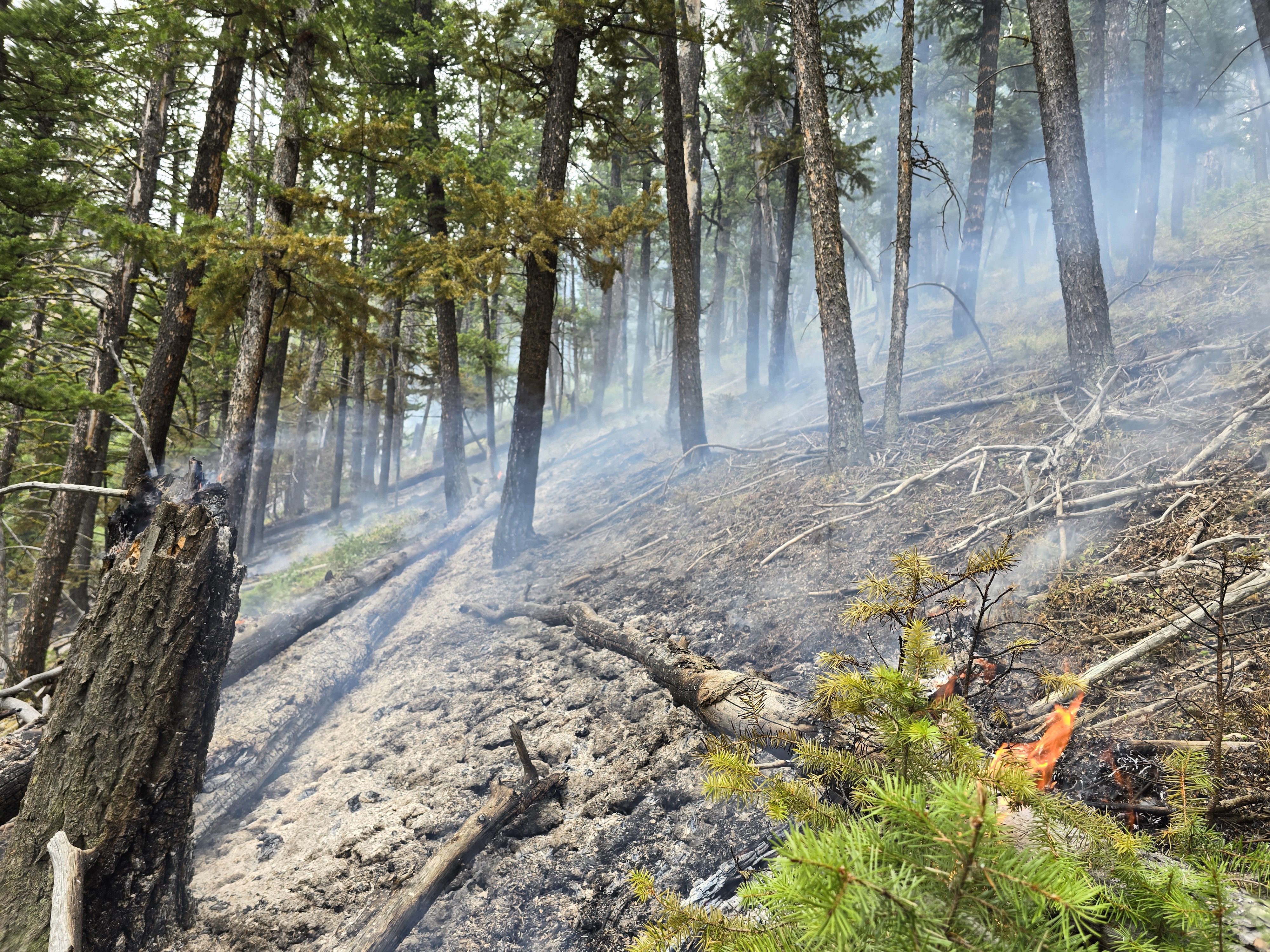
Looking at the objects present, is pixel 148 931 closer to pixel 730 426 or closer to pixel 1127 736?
pixel 1127 736

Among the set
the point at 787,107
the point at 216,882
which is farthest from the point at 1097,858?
the point at 787,107

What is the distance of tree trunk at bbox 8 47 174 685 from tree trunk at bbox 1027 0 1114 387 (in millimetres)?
11518

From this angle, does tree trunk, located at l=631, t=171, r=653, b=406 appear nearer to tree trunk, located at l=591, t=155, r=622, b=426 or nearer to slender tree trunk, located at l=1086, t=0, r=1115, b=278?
tree trunk, located at l=591, t=155, r=622, b=426

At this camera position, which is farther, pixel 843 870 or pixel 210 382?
pixel 210 382

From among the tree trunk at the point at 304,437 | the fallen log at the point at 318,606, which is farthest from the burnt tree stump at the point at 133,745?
the tree trunk at the point at 304,437

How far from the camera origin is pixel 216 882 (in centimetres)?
356

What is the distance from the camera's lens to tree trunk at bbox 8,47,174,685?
8.17 metres

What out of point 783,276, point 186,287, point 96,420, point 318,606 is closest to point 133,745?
point 318,606

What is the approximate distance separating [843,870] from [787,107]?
15338 mm

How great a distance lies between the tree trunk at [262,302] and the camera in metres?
8.29

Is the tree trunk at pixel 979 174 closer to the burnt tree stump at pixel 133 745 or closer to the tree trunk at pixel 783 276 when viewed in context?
the tree trunk at pixel 783 276

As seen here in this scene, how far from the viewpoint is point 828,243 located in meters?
7.35

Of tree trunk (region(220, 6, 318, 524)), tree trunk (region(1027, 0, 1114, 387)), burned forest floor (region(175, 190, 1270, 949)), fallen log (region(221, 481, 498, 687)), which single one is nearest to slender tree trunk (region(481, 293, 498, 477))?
fallen log (region(221, 481, 498, 687))

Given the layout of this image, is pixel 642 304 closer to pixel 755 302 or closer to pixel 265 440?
→ pixel 755 302
